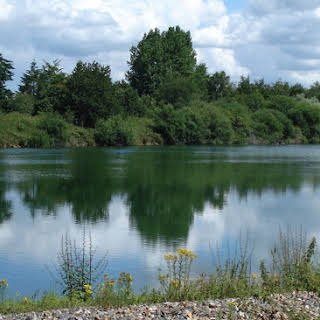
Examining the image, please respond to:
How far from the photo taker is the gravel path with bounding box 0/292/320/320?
6.91m

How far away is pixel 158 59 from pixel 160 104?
21.5 meters

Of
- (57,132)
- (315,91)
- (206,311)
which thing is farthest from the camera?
(315,91)

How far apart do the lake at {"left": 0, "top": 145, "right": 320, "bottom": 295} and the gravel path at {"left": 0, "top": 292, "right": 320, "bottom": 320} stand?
3.14 m

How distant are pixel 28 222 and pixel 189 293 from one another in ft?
35.3

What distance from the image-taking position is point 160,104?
86500 millimetres

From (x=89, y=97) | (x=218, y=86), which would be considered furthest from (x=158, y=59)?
(x=89, y=97)

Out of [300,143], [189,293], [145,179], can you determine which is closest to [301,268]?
[189,293]

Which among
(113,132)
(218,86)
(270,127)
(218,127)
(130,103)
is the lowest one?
(113,132)

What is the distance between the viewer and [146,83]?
104m

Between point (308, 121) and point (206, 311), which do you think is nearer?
point (206, 311)

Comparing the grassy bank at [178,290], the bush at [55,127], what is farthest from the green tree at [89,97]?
the grassy bank at [178,290]

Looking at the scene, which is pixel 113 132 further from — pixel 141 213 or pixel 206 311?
pixel 206 311

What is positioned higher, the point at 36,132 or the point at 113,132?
the point at 113,132

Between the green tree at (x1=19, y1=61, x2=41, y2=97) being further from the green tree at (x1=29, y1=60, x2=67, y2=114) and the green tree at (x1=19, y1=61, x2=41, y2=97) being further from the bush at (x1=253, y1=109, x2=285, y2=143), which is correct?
the bush at (x1=253, y1=109, x2=285, y2=143)
